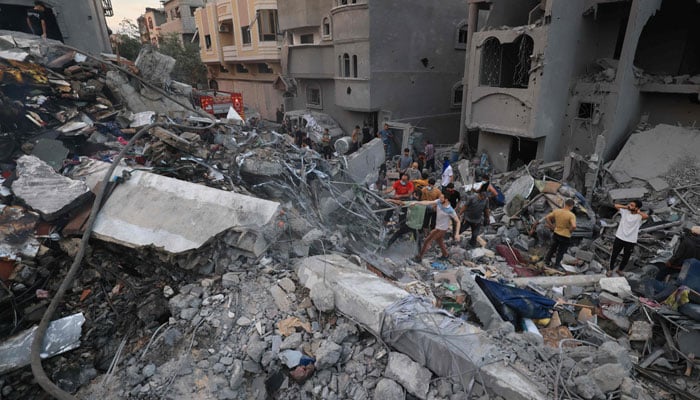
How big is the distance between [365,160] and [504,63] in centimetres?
711

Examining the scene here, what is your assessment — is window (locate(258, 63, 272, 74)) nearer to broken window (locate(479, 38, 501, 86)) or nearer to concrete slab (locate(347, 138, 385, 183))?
broken window (locate(479, 38, 501, 86))

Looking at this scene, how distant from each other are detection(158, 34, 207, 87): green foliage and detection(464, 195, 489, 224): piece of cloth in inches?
1032

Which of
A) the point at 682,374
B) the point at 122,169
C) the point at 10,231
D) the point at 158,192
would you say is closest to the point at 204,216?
the point at 158,192

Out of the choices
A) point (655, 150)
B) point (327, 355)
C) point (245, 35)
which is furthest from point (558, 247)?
point (245, 35)

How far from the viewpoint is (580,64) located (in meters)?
11.1

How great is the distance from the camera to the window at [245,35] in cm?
2186

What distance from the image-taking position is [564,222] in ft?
20.2

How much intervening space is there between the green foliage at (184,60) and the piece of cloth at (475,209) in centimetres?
2621

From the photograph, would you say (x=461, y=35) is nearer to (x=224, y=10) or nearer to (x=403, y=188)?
(x=403, y=188)

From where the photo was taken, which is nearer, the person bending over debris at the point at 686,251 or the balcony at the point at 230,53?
the person bending over debris at the point at 686,251

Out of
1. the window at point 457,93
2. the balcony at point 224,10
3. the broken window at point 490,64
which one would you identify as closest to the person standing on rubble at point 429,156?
the broken window at point 490,64

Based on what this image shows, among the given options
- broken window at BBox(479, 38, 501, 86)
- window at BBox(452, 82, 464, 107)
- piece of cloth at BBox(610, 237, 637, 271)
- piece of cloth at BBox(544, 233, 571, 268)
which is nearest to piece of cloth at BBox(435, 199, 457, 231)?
piece of cloth at BBox(544, 233, 571, 268)

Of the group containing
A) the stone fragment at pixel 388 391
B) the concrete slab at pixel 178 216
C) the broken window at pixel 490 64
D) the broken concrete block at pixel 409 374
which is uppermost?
the broken window at pixel 490 64

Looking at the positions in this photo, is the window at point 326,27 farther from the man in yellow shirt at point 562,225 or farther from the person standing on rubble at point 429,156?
the man in yellow shirt at point 562,225
